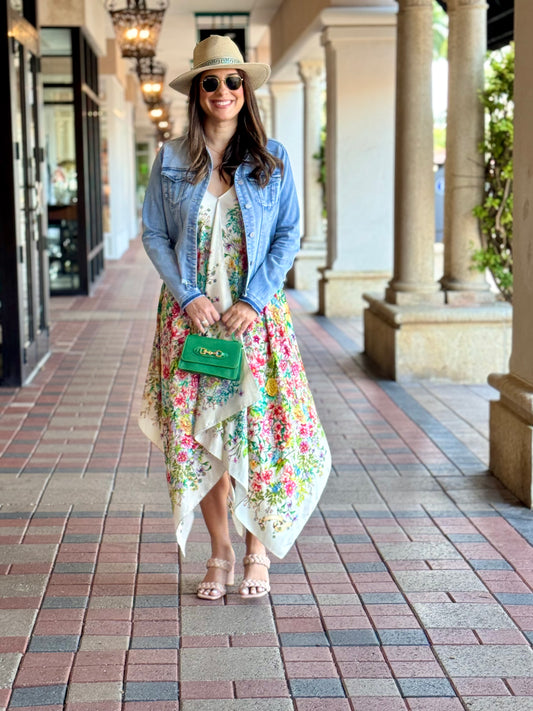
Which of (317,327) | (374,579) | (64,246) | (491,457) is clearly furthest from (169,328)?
(64,246)

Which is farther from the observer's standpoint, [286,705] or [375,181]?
[375,181]

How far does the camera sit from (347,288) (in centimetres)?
1182

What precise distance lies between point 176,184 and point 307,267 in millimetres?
11450

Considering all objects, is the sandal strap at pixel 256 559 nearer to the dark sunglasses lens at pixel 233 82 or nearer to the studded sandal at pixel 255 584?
the studded sandal at pixel 255 584

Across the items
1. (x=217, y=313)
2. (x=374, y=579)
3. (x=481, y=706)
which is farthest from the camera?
(x=374, y=579)

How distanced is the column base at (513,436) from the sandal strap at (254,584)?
150cm

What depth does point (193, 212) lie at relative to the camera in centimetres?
Answer: 363

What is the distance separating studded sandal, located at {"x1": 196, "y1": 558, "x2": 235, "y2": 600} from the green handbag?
68 cm

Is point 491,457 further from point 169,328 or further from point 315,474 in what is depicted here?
point 169,328

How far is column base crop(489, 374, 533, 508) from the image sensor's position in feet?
15.9

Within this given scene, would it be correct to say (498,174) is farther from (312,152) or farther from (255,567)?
(312,152)

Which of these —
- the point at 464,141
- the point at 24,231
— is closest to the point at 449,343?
the point at 464,141

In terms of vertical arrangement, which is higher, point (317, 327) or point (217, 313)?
point (217, 313)

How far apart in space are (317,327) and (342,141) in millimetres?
1920
